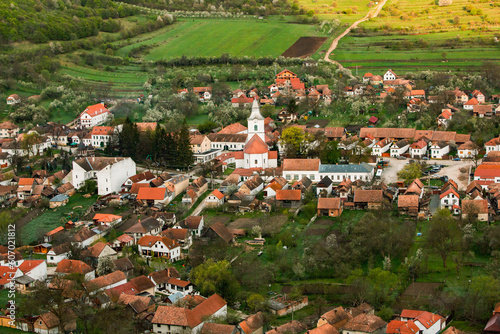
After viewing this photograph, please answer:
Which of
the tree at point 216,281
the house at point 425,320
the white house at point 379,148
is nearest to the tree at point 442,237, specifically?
the house at point 425,320

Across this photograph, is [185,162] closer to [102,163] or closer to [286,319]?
[102,163]

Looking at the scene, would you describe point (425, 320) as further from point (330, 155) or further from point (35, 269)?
point (330, 155)

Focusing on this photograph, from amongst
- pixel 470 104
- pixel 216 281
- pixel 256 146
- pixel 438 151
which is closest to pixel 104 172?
pixel 256 146

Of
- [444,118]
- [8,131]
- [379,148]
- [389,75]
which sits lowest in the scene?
[8,131]

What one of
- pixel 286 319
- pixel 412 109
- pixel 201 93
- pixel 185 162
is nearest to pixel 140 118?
pixel 201 93

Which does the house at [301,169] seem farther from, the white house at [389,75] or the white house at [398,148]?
the white house at [389,75]

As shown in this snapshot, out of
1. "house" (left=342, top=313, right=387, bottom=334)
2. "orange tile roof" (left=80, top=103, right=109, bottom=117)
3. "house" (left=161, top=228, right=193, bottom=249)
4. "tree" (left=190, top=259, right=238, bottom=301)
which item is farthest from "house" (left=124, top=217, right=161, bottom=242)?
"orange tile roof" (left=80, top=103, right=109, bottom=117)
